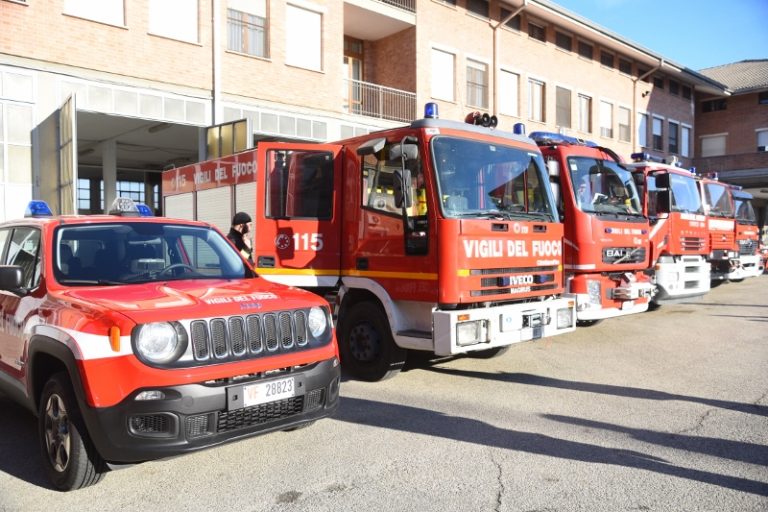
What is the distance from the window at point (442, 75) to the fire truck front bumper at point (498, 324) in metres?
14.1

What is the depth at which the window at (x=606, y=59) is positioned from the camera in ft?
89.1

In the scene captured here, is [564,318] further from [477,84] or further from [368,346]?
[477,84]

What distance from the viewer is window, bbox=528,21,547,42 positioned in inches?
936

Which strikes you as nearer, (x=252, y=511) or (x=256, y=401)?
(x=252, y=511)

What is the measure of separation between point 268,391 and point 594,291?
19.3 ft

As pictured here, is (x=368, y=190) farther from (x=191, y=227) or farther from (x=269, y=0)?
(x=269, y=0)

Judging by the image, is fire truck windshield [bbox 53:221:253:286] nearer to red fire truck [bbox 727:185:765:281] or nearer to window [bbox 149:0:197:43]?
window [bbox 149:0:197:43]

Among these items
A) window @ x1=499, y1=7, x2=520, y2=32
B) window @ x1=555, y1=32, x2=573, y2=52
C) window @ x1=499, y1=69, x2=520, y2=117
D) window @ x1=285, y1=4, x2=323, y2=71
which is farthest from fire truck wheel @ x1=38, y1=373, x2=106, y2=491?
window @ x1=555, y1=32, x2=573, y2=52

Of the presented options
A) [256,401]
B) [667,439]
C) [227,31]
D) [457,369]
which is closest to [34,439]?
[256,401]

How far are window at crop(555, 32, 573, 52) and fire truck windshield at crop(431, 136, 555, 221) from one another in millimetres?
19790

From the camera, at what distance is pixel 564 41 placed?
82.6ft

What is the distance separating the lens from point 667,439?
471 centimetres

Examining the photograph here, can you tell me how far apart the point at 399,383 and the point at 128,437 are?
3534 millimetres

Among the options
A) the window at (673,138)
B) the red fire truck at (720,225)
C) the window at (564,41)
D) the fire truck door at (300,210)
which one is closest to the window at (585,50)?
the window at (564,41)
